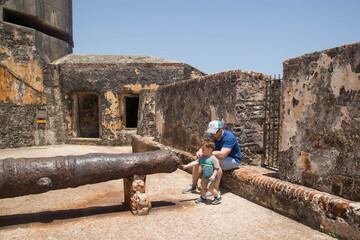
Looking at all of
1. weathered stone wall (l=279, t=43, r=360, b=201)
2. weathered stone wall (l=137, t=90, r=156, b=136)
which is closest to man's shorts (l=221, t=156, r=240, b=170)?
weathered stone wall (l=279, t=43, r=360, b=201)

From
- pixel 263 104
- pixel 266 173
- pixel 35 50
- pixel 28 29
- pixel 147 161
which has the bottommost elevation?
pixel 266 173

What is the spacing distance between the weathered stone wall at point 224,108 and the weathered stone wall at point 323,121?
89cm

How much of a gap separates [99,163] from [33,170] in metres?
0.70

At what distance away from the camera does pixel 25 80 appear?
35.7 ft

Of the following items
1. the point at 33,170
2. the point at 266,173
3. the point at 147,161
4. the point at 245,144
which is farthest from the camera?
the point at 245,144

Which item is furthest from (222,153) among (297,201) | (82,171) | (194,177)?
(82,171)

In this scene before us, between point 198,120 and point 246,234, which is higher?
point 198,120

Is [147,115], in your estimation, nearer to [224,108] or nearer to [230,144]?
[224,108]

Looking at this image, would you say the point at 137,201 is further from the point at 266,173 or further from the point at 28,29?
the point at 28,29

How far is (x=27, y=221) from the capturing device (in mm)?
3498

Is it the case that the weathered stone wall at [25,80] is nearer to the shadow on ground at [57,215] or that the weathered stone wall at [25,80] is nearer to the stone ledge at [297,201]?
the shadow on ground at [57,215]

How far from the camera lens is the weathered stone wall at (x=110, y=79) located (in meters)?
12.5

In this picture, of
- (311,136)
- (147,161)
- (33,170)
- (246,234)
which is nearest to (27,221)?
(33,170)

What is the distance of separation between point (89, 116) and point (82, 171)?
1303 centimetres
